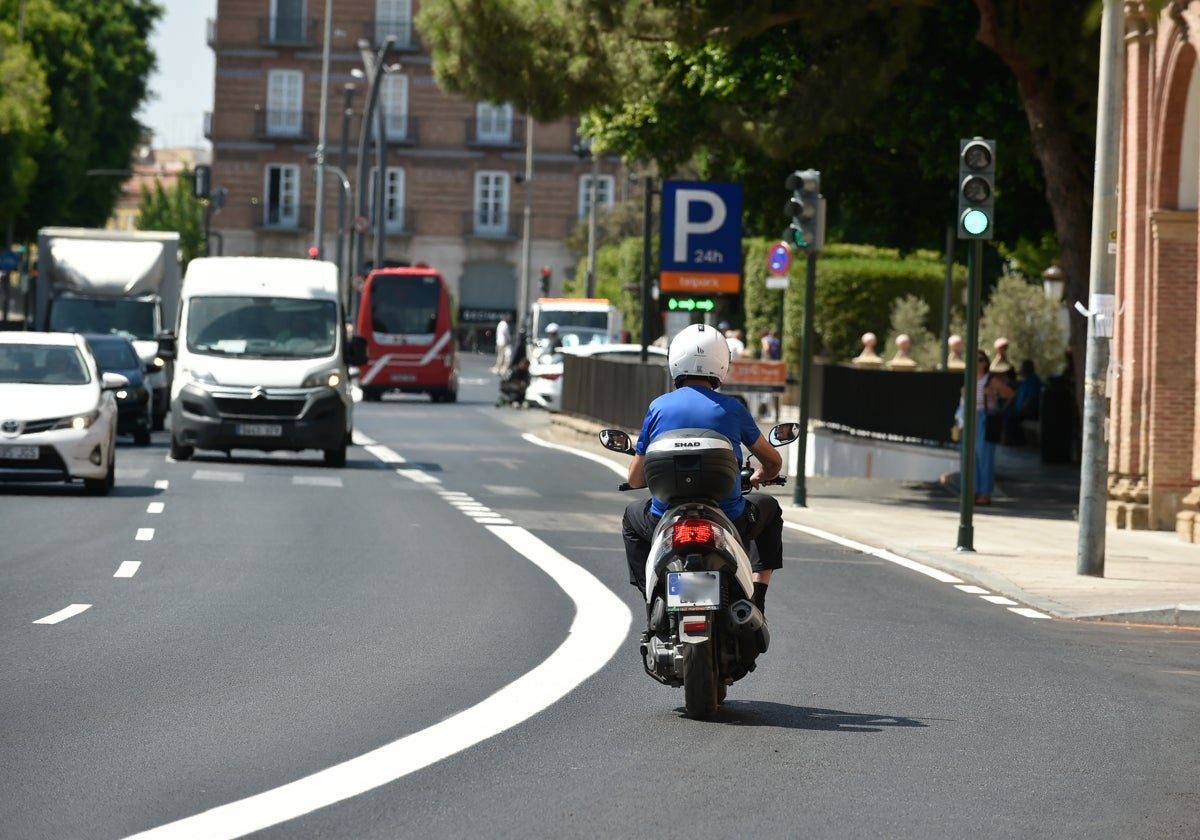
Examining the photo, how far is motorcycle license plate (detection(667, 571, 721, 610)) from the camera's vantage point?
9555 mm

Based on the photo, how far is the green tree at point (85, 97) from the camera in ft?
252

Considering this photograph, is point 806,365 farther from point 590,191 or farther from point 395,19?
point 590,191

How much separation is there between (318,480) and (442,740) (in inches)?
706

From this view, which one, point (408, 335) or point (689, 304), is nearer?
point (689, 304)

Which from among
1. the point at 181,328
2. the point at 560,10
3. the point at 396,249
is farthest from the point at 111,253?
the point at 396,249

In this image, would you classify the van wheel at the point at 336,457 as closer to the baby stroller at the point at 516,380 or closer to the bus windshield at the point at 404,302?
the baby stroller at the point at 516,380

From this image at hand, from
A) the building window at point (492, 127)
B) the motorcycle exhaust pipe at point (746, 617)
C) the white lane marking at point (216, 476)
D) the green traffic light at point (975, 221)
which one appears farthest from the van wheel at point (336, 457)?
the building window at point (492, 127)

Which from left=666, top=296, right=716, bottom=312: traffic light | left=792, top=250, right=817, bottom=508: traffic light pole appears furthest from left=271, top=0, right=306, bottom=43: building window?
left=792, top=250, right=817, bottom=508: traffic light pole

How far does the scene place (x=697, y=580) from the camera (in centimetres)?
959

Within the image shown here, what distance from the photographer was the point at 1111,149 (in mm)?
Answer: 17406

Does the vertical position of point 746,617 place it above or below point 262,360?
below

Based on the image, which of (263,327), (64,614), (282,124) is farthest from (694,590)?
(282,124)

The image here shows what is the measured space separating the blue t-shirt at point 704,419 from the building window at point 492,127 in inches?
3542

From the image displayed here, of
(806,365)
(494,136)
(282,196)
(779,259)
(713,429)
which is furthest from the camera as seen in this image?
(494,136)
